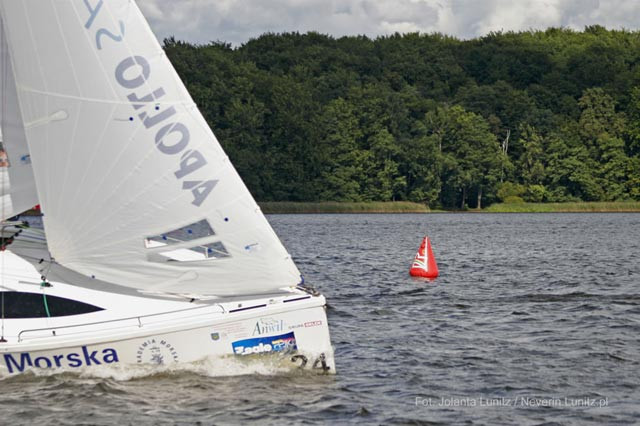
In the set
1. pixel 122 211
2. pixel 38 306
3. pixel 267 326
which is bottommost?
pixel 267 326

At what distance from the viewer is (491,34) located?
160000 mm

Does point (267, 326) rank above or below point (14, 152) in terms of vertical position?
below

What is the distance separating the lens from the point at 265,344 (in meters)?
14.4

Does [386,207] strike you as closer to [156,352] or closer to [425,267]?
[425,267]

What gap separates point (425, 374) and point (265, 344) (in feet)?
9.54

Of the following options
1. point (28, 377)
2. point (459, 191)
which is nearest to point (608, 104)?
point (459, 191)

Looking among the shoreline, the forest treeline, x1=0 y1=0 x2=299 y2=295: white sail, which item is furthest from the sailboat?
the forest treeline

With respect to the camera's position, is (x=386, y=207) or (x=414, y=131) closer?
(x=386, y=207)

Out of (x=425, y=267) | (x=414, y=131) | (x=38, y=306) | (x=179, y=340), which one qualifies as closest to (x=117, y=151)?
(x=38, y=306)

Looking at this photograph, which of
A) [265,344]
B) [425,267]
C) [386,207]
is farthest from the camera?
[386,207]

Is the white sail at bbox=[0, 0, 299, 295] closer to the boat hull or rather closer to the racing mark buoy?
the boat hull

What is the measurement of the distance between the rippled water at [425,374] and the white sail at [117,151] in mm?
1647

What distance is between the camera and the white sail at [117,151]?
13938mm

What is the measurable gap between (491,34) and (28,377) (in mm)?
151766
